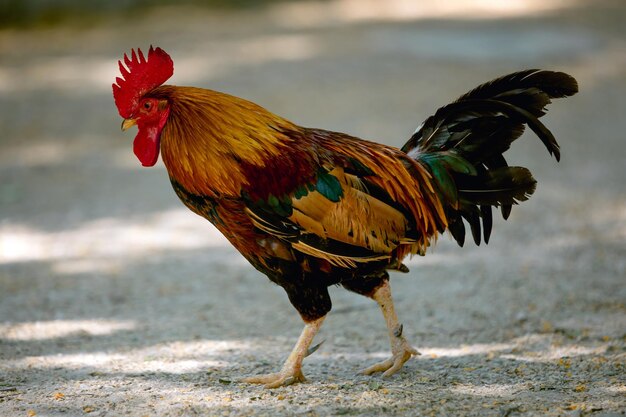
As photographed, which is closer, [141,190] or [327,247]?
[327,247]

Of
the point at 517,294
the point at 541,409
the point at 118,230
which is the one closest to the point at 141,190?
the point at 118,230

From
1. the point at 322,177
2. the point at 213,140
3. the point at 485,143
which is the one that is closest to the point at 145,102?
the point at 213,140

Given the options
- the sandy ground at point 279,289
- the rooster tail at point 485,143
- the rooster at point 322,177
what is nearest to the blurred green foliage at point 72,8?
the sandy ground at point 279,289

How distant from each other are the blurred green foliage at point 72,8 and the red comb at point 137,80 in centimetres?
1216

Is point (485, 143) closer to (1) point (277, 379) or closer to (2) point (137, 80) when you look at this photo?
(1) point (277, 379)

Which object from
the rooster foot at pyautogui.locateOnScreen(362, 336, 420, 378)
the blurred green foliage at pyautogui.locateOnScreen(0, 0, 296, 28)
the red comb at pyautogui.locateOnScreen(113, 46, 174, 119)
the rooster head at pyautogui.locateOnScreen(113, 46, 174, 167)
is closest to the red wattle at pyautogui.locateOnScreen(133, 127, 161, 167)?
the rooster head at pyautogui.locateOnScreen(113, 46, 174, 167)

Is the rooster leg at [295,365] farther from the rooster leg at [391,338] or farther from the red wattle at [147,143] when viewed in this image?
the red wattle at [147,143]

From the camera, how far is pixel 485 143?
4.51 m

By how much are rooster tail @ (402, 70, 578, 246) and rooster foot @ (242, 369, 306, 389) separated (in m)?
1.20

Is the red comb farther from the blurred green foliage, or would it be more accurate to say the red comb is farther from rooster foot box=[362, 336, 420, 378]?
the blurred green foliage

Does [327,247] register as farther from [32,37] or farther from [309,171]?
[32,37]

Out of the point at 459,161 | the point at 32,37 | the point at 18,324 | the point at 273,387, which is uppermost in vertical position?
the point at 32,37

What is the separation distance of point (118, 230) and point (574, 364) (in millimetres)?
4670

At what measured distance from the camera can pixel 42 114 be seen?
11.3m
